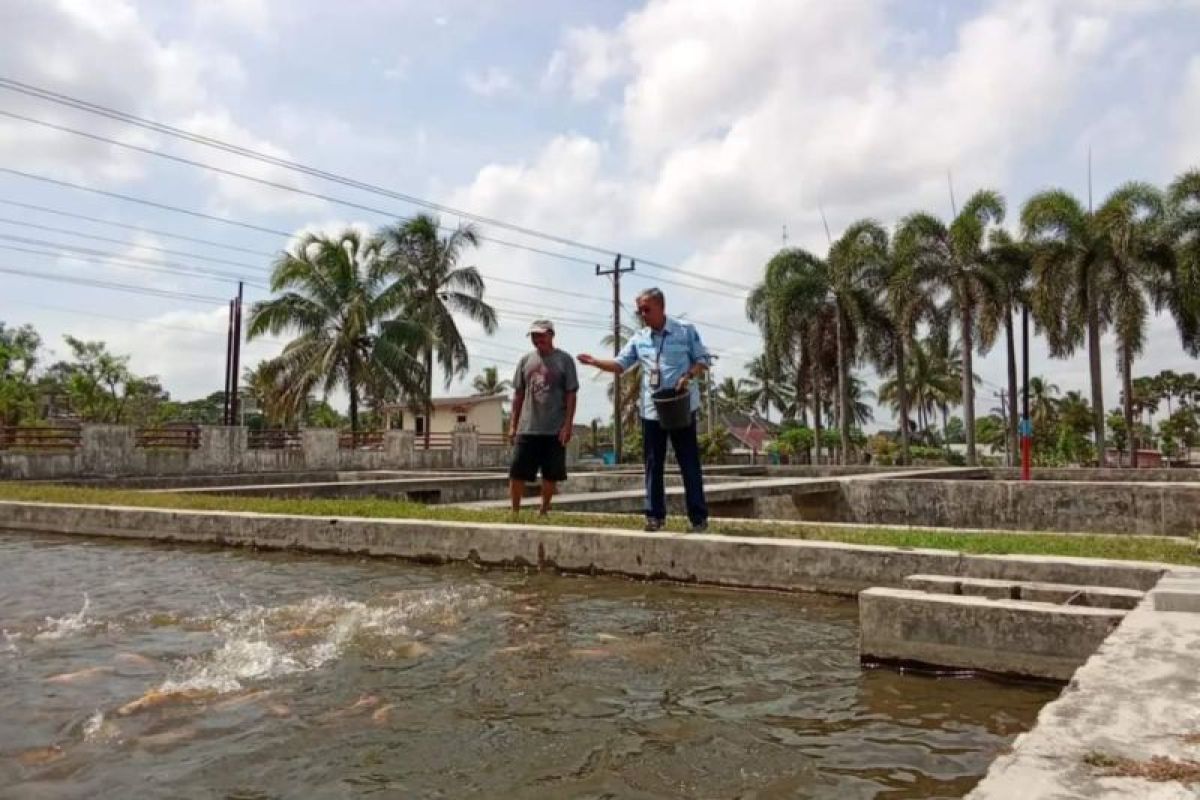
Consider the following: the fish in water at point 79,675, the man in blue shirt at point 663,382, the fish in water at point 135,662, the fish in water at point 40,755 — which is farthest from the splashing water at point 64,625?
the man in blue shirt at point 663,382

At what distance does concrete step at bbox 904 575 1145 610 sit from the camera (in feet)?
12.7

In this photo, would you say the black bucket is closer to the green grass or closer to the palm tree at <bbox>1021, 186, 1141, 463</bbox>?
the green grass

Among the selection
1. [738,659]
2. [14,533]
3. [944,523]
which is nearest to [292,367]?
[14,533]

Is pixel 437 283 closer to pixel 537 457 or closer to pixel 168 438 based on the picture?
pixel 168 438

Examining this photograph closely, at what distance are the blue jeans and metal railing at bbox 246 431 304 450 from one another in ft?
72.6

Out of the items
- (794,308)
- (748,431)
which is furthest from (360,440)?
(748,431)

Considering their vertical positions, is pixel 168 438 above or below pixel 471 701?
above

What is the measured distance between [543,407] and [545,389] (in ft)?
0.49

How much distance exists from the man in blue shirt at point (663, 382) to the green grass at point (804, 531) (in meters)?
0.27

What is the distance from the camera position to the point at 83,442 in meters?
20.7

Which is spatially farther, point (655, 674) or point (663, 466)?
point (663, 466)

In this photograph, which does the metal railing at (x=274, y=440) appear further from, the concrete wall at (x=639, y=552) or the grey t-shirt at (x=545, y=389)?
the grey t-shirt at (x=545, y=389)

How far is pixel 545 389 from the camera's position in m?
7.28

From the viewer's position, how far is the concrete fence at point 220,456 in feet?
64.9
